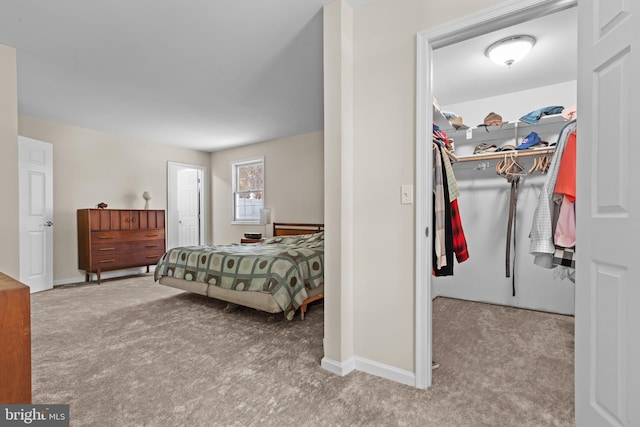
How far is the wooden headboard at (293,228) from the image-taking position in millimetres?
5263

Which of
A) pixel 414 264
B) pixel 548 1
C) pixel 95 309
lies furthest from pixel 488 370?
pixel 95 309

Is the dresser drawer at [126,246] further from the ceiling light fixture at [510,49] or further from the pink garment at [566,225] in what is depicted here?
the pink garment at [566,225]

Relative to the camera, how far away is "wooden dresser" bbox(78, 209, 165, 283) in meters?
4.61

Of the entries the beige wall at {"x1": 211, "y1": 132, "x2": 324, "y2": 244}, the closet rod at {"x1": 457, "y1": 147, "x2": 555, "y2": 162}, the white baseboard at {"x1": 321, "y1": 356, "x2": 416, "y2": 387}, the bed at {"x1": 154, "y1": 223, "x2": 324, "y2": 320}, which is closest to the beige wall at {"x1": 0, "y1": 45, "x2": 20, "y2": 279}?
the bed at {"x1": 154, "y1": 223, "x2": 324, "y2": 320}

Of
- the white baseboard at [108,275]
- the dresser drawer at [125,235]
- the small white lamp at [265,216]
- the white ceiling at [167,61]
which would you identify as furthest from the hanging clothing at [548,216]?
the white baseboard at [108,275]

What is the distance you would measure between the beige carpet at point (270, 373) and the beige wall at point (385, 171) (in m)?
0.34

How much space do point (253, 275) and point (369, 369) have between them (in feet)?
4.61

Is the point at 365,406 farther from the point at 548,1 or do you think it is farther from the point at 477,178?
the point at 477,178

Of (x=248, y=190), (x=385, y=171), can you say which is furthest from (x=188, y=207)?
(x=385, y=171)

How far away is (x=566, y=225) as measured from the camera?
6.50 ft

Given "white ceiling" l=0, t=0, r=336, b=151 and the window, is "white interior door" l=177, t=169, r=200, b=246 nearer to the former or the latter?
the window

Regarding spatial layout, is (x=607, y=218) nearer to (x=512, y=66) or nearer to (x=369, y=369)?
(x=369, y=369)

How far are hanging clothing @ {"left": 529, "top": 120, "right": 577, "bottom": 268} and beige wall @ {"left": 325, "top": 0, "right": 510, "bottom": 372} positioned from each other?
935mm

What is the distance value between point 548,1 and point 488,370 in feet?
6.88
